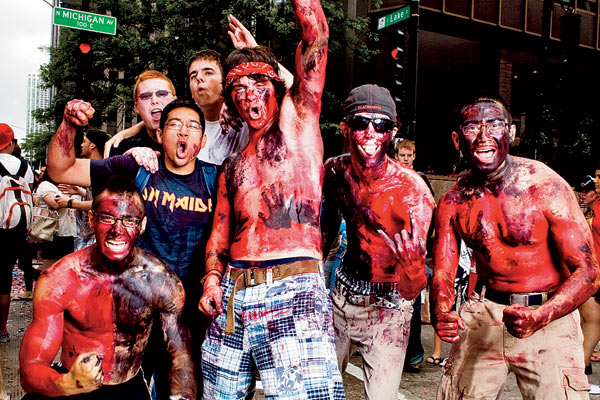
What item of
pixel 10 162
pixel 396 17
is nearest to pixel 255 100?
pixel 10 162

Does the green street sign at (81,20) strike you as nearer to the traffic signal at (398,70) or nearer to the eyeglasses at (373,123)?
the traffic signal at (398,70)

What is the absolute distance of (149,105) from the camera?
163 inches

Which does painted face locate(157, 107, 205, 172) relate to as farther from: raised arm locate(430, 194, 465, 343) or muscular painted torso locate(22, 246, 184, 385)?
raised arm locate(430, 194, 465, 343)

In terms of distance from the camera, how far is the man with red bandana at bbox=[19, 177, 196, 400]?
2857 millimetres

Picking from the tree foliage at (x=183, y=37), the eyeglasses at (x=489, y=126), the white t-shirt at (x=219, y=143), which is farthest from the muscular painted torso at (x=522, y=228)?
the tree foliage at (x=183, y=37)

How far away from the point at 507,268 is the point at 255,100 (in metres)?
1.66

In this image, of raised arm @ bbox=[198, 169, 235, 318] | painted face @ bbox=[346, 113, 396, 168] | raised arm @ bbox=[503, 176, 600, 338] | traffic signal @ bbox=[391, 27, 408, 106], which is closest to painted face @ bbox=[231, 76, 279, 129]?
raised arm @ bbox=[198, 169, 235, 318]

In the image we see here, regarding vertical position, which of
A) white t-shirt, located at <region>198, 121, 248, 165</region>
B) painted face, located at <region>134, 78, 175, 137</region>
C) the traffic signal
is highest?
the traffic signal

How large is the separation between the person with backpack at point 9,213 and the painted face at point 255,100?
3896 mm

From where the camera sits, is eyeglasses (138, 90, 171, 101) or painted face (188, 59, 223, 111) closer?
painted face (188, 59, 223, 111)

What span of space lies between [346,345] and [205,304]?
3.47 feet

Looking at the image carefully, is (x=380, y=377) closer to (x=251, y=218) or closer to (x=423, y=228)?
(x=423, y=228)

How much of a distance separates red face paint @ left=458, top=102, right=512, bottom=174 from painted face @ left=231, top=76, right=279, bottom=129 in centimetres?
111

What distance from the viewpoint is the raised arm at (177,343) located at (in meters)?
2.94
